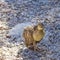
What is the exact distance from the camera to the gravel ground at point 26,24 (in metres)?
4.56

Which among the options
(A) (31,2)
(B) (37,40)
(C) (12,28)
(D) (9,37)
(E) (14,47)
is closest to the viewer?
(B) (37,40)

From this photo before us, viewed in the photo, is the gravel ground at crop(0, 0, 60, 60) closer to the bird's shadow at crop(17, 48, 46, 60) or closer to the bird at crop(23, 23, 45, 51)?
the bird's shadow at crop(17, 48, 46, 60)

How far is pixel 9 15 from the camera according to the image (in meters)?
6.11

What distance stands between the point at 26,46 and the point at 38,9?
5.83ft

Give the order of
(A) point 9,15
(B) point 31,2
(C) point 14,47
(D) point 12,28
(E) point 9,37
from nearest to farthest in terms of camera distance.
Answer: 1. (C) point 14,47
2. (E) point 9,37
3. (D) point 12,28
4. (A) point 9,15
5. (B) point 31,2

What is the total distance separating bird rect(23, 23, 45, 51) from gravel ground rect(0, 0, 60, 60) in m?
0.13

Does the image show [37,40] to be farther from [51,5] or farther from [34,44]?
[51,5]

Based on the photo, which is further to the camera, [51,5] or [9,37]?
[51,5]

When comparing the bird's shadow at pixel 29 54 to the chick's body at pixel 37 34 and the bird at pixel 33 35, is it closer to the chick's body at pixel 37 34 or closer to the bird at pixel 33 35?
the bird at pixel 33 35

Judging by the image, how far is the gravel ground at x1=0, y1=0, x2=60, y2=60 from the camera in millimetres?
4561

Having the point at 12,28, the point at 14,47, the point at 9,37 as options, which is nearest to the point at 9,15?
the point at 12,28

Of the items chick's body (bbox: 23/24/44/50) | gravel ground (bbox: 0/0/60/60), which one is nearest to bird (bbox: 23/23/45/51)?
chick's body (bbox: 23/24/44/50)

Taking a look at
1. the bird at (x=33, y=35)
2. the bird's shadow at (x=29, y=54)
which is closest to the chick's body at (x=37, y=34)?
the bird at (x=33, y=35)

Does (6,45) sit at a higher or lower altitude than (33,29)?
lower
